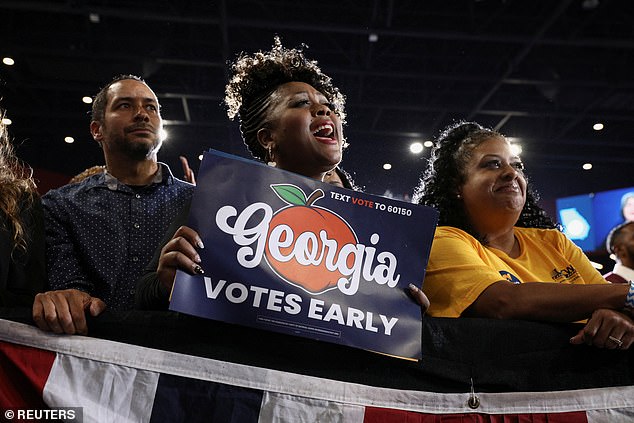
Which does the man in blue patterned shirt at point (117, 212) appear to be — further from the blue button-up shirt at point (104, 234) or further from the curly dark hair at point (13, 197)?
the curly dark hair at point (13, 197)

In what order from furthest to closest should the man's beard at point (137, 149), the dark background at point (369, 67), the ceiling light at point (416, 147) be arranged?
the ceiling light at point (416, 147)
the dark background at point (369, 67)
the man's beard at point (137, 149)

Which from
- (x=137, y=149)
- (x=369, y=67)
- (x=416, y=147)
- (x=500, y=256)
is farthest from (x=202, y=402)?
(x=416, y=147)

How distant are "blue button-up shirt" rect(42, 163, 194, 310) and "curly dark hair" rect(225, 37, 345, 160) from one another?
1.06 ft

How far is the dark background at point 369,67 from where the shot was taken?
22.2ft

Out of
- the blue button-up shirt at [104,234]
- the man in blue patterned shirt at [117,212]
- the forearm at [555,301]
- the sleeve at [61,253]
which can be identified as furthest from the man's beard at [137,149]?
the forearm at [555,301]

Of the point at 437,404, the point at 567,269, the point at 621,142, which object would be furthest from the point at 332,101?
the point at 621,142

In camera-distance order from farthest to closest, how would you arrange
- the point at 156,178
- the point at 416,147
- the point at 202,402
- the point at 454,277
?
the point at 416,147 < the point at 156,178 < the point at 454,277 < the point at 202,402

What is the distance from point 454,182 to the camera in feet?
6.19

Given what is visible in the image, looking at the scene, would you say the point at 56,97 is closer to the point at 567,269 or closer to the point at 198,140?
the point at 198,140

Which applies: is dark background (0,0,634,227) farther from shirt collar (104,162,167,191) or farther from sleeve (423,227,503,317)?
sleeve (423,227,503,317)

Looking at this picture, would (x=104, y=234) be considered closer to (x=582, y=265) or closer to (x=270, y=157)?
(x=270, y=157)

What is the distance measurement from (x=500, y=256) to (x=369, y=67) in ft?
21.7

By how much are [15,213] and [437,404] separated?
1.02 metres

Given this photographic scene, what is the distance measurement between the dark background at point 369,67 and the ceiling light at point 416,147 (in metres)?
0.14
